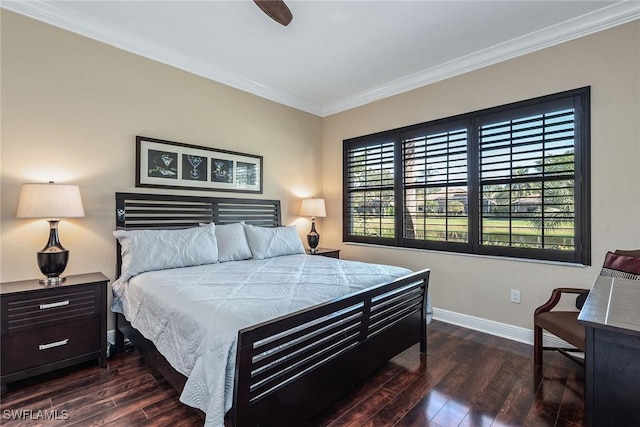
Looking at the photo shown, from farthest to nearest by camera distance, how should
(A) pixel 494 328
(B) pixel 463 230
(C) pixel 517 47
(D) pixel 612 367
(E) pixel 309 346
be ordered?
(B) pixel 463 230
(A) pixel 494 328
(C) pixel 517 47
(E) pixel 309 346
(D) pixel 612 367

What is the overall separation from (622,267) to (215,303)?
2637 mm

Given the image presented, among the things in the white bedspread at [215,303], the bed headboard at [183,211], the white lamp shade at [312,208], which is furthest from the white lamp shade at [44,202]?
the white lamp shade at [312,208]

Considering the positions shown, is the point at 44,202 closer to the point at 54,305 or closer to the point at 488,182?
the point at 54,305

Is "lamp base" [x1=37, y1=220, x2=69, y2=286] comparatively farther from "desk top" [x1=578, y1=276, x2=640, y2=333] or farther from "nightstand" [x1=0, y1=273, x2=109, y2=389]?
"desk top" [x1=578, y1=276, x2=640, y2=333]

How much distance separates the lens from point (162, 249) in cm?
261

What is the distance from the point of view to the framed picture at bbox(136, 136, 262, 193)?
3037 mm

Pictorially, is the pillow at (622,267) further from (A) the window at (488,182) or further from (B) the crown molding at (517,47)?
(B) the crown molding at (517,47)

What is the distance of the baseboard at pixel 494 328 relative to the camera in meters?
2.79

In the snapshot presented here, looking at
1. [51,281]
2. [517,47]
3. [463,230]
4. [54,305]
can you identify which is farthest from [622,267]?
[51,281]

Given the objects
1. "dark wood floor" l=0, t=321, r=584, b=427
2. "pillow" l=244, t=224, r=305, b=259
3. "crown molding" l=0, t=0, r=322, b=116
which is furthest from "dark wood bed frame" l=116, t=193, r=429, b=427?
"crown molding" l=0, t=0, r=322, b=116

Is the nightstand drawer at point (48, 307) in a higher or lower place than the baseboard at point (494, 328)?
higher

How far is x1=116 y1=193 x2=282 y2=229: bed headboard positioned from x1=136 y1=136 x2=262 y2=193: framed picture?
0.14 meters

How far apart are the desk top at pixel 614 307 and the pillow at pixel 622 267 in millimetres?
437

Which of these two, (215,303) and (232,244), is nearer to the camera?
(215,303)
